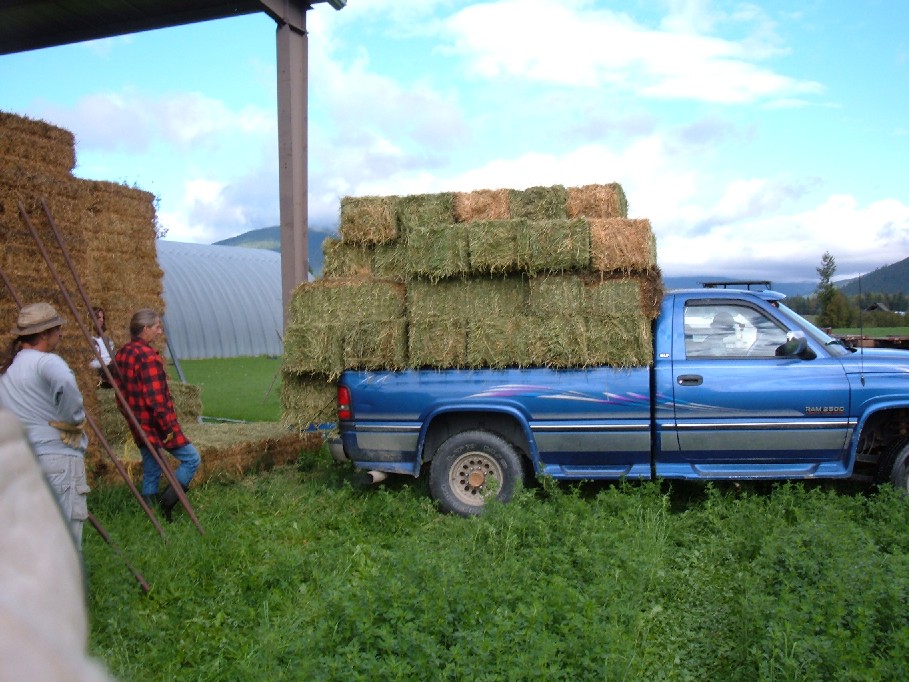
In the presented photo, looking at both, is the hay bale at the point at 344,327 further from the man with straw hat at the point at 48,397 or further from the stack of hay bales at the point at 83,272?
the man with straw hat at the point at 48,397

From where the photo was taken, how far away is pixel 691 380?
659 cm

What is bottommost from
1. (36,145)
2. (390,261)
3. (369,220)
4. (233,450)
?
(233,450)

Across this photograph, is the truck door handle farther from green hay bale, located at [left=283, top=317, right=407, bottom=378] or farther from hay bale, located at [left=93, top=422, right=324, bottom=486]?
hay bale, located at [left=93, top=422, right=324, bottom=486]

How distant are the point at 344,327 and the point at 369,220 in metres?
1.16

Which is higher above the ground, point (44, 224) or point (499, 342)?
point (44, 224)

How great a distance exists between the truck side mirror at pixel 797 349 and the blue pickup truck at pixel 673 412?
0.05ft

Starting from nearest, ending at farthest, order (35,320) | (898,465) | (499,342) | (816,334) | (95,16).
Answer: (35,320) < (898,465) < (816,334) < (499,342) < (95,16)

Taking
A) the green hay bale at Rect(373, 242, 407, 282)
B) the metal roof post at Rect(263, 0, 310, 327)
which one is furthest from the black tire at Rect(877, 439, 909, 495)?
the metal roof post at Rect(263, 0, 310, 327)

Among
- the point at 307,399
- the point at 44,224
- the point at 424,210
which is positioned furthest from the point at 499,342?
the point at 44,224

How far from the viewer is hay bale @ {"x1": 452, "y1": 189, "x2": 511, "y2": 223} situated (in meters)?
7.78

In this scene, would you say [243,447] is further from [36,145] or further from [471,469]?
[36,145]

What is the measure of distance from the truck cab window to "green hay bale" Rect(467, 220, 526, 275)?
62.2 inches

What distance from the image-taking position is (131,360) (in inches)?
261

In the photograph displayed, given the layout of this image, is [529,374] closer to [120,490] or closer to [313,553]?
[313,553]
